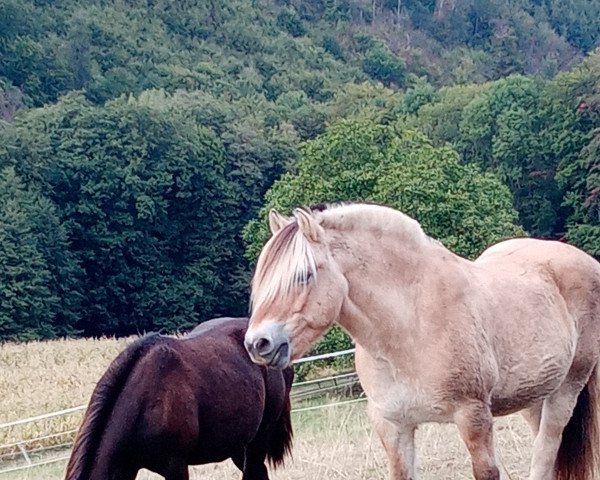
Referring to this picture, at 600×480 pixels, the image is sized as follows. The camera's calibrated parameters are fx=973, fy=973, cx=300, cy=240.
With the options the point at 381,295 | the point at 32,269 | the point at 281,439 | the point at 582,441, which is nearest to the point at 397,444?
the point at 381,295

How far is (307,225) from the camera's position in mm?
4035

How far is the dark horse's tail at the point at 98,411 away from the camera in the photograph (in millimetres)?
5242

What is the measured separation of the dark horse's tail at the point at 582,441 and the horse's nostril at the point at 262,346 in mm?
2329

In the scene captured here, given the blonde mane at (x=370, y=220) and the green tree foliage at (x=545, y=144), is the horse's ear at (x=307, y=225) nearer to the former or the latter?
the blonde mane at (x=370, y=220)

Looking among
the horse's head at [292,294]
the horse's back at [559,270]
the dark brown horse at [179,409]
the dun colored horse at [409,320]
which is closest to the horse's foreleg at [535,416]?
the dun colored horse at [409,320]

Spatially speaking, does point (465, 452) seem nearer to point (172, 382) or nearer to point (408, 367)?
point (172, 382)

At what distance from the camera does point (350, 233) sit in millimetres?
4277

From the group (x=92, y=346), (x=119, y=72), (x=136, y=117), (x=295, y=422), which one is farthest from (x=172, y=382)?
(x=119, y=72)

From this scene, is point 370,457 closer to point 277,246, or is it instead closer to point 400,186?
point 277,246

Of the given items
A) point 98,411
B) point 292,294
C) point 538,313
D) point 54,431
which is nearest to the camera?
point 292,294

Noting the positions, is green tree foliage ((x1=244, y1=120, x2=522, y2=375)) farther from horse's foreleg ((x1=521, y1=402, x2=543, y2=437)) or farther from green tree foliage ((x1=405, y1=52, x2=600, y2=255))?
horse's foreleg ((x1=521, y1=402, x2=543, y2=437))

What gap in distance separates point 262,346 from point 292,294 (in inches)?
10.0

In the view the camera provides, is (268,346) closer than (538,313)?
Yes

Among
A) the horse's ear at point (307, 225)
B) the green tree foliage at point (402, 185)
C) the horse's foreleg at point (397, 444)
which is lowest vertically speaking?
the green tree foliage at point (402, 185)
